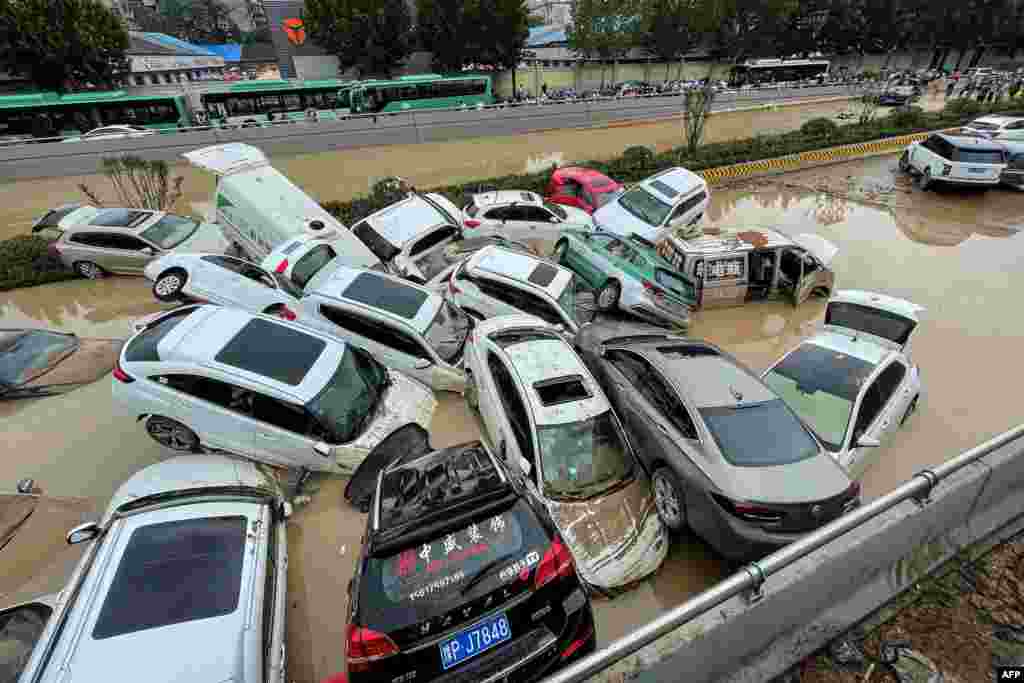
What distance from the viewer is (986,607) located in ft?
10.6

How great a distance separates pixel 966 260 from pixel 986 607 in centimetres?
1164

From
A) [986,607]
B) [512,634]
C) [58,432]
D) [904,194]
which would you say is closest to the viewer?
[512,634]

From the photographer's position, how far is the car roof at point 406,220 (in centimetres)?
933

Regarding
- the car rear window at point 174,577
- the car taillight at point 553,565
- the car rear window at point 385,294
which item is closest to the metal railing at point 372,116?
the car rear window at point 385,294

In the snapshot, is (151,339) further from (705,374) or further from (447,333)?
(705,374)

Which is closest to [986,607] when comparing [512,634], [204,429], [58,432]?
[512,634]

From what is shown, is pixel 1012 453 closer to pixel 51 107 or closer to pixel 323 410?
pixel 323 410

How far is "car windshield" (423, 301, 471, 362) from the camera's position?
675 centimetres

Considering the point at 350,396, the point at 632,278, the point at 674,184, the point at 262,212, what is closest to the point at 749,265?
the point at 632,278

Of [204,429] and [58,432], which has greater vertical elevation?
[204,429]

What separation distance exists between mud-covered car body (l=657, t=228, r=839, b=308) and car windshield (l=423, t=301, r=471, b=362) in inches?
180

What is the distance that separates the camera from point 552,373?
523 cm

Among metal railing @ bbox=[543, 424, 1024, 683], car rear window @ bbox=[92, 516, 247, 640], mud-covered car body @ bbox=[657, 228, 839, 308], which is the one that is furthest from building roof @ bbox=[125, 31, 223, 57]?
metal railing @ bbox=[543, 424, 1024, 683]

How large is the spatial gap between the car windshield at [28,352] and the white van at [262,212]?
3.34 metres
